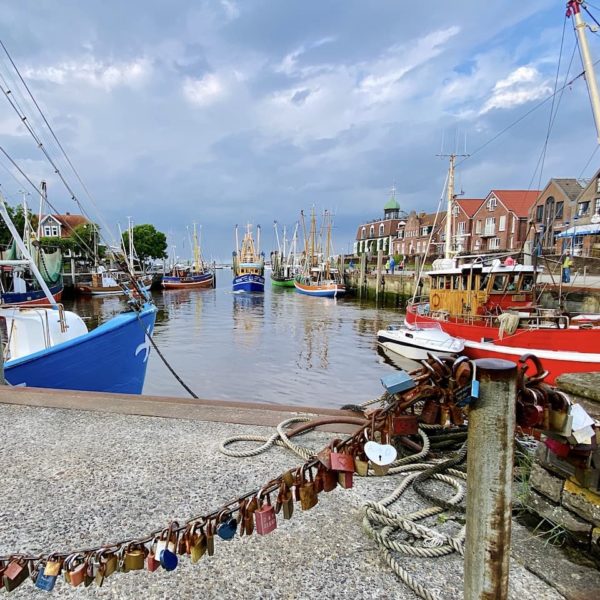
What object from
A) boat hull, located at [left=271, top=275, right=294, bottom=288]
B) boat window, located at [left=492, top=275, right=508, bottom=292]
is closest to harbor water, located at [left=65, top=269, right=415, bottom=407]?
boat window, located at [left=492, top=275, right=508, bottom=292]

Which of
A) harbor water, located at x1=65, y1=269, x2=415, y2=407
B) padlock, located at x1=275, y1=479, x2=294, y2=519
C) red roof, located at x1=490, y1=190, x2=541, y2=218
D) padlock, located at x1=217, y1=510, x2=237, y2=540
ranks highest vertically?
red roof, located at x1=490, y1=190, x2=541, y2=218

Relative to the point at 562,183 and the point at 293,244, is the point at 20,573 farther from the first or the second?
the point at 293,244

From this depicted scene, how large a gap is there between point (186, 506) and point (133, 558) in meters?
1.27

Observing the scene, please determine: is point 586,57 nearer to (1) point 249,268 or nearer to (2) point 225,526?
(2) point 225,526

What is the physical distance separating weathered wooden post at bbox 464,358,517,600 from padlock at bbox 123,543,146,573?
1126 millimetres

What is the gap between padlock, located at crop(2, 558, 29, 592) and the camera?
1.38 metres

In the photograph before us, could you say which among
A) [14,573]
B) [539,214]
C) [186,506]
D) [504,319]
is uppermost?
[539,214]

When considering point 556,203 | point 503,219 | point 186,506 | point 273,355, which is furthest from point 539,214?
point 186,506

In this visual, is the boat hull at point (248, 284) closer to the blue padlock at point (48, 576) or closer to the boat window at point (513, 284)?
the boat window at point (513, 284)

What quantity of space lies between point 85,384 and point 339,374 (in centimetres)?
887

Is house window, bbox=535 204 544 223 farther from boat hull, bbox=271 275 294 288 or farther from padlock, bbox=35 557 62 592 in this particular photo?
padlock, bbox=35 557 62 592

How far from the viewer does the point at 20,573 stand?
1393 millimetres

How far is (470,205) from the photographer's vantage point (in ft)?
199

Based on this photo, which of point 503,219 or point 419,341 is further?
point 503,219
